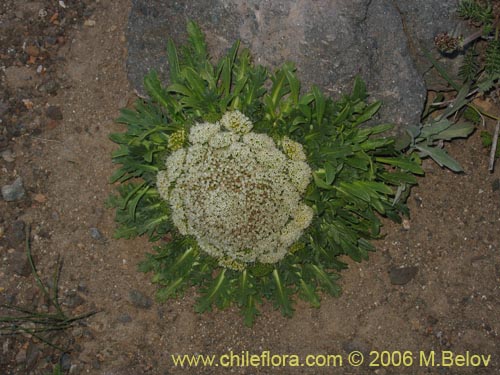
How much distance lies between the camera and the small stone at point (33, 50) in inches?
183

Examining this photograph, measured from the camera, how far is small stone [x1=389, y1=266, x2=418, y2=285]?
4355 millimetres

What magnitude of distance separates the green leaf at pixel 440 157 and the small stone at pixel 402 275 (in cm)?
85

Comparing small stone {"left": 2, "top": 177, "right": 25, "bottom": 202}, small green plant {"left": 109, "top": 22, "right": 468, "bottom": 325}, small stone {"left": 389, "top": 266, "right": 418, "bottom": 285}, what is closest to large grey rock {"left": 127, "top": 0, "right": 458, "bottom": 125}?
small green plant {"left": 109, "top": 22, "right": 468, "bottom": 325}

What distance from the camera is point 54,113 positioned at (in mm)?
4582

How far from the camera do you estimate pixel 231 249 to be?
3785mm

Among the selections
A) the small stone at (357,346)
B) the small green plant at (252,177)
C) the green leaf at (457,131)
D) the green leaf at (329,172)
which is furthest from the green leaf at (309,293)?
the green leaf at (457,131)

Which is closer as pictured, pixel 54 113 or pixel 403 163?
pixel 403 163

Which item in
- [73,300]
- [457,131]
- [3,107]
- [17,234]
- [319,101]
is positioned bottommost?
[73,300]

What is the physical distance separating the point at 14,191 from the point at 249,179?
6.84 ft

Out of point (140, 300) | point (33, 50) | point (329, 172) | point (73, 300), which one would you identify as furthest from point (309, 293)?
point (33, 50)

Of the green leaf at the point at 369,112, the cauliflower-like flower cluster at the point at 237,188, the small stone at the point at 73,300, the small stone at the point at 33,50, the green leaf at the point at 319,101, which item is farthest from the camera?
the small stone at the point at 33,50

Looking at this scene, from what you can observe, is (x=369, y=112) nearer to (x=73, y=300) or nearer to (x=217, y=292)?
(x=217, y=292)

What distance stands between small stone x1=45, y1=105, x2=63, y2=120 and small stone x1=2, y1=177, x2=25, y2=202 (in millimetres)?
578

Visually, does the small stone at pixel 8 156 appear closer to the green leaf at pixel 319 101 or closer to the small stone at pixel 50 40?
the small stone at pixel 50 40
